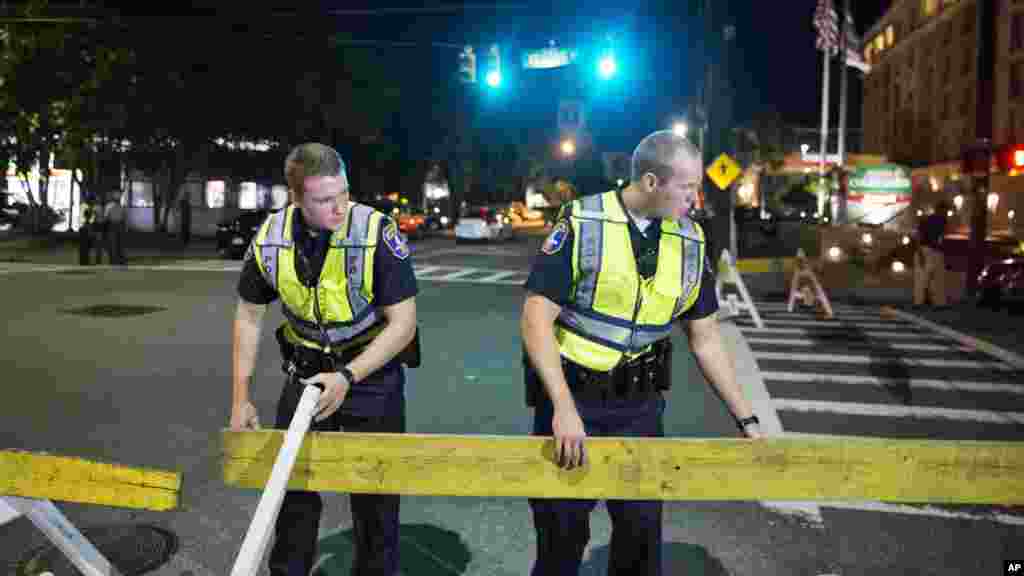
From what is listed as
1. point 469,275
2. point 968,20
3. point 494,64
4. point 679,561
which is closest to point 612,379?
point 679,561

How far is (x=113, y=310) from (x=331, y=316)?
11.7 meters

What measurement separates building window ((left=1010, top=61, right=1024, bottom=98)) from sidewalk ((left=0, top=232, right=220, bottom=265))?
40152 millimetres

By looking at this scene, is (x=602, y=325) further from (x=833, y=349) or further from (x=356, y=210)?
(x=833, y=349)

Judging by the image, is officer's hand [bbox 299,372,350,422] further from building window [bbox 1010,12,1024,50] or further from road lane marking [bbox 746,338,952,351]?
building window [bbox 1010,12,1024,50]

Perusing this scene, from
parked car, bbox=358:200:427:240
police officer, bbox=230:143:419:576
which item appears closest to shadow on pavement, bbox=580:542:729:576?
police officer, bbox=230:143:419:576

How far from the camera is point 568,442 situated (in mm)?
2830

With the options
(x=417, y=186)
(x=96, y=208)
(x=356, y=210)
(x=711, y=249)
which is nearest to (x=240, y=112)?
(x=96, y=208)

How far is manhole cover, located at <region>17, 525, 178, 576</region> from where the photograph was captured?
168 inches

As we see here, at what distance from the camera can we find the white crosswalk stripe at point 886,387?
24.0 feet

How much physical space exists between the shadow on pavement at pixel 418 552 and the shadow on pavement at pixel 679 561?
603mm

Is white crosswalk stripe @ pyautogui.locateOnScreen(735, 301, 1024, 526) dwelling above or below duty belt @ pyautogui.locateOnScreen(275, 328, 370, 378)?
below

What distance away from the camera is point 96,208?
24.2 m

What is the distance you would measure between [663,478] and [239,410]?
1.54 m

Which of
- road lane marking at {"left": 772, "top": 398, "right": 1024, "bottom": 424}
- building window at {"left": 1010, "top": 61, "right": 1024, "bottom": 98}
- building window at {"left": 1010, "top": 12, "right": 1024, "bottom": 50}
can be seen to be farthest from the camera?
building window at {"left": 1010, "top": 61, "right": 1024, "bottom": 98}
